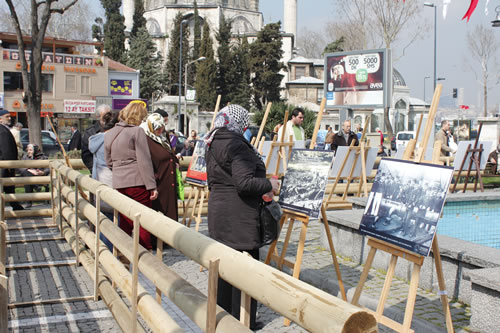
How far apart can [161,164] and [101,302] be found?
2.26m

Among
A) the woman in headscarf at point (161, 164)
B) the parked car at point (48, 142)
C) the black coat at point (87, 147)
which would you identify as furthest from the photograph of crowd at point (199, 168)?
the parked car at point (48, 142)

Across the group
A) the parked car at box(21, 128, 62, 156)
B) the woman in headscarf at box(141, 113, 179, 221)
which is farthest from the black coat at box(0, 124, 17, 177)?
the parked car at box(21, 128, 62, 156)

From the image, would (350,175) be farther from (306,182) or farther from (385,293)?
(385,293)

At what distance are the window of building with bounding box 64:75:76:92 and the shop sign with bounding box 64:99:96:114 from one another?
2978 millimetres

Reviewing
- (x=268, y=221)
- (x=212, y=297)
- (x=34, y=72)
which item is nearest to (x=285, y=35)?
(x=34, y=72)

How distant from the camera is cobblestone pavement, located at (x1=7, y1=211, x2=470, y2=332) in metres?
5.20

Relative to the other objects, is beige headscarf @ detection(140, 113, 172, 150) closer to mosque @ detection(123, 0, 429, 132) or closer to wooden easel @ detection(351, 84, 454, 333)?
wooden easel @ detection(351, 84, 454, 333)

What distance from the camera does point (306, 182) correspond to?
19.3 feet

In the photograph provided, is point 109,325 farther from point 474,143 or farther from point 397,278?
point 474,143

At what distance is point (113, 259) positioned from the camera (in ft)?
16.6

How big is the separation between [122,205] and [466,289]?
3.33 metres

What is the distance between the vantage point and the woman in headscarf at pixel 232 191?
474cm

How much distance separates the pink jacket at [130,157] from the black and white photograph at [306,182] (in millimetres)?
1774

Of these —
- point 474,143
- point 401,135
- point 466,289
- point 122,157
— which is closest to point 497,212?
point 474,143
